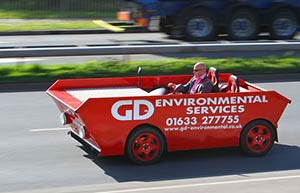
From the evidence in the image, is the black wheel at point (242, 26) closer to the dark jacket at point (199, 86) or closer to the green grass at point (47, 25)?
the green grass at point (47, 25)

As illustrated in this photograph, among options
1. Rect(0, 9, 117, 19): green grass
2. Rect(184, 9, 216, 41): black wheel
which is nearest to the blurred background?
Rect(0, 9, 117, 19): green grass

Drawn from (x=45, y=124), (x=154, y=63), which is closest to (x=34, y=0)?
(x=154, y=63)

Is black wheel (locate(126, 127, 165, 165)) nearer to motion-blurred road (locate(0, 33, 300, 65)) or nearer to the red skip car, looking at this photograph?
the red skip car

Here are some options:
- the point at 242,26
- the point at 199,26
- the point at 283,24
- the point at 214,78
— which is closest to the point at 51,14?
the point at 199,26

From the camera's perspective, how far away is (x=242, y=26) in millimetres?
24859

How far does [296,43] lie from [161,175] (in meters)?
10.1

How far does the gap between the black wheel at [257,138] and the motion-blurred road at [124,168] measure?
141 millimetres

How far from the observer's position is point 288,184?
29.0 feet

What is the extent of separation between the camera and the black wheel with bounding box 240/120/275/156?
11000 mm

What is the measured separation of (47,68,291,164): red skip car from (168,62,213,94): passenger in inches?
8.1

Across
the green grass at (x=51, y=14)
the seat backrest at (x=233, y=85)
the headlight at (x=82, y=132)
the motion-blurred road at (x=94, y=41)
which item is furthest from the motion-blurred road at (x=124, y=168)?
the green grass at (x=51, y=14)

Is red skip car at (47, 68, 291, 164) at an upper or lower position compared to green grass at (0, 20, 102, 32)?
upper

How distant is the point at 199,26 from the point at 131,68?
7.23 metres

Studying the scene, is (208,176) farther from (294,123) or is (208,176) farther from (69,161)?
(294,123)
